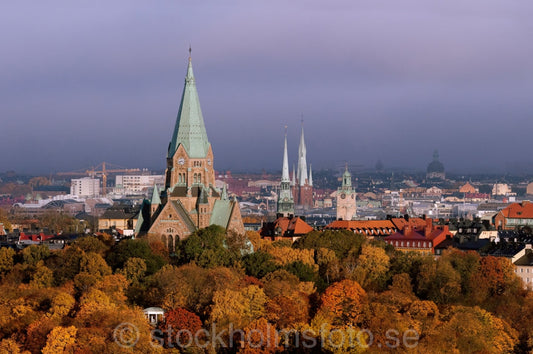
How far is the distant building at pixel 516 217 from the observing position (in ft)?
484

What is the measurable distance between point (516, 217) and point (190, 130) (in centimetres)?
5721

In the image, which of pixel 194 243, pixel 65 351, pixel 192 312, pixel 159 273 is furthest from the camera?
pixel 194 243

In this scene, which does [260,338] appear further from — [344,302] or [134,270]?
[134,270]

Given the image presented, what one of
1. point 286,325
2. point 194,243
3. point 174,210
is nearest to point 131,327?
point 286,325

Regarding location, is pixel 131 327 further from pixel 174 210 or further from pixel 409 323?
pixel 174 210

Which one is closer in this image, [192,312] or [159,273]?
[192,312]

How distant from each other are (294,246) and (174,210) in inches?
384

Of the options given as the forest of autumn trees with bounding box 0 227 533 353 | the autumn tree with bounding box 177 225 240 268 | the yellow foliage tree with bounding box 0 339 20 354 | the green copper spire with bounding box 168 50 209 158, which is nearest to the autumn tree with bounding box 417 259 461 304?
the forest of autumn trees with bounding box 0 227 533 353

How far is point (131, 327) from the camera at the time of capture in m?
73.2

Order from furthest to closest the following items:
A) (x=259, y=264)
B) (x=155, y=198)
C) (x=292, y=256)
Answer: (x=155, y=198)
(x=292, y=256)
(x=259, y=264)

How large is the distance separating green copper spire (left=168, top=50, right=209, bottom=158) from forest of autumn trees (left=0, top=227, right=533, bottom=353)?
804cm

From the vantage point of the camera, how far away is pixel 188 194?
100750 millimetres

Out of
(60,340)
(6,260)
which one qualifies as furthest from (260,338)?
(6,260)

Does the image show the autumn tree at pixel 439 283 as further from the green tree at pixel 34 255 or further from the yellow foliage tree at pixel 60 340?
the green tree at pixel 34 255
